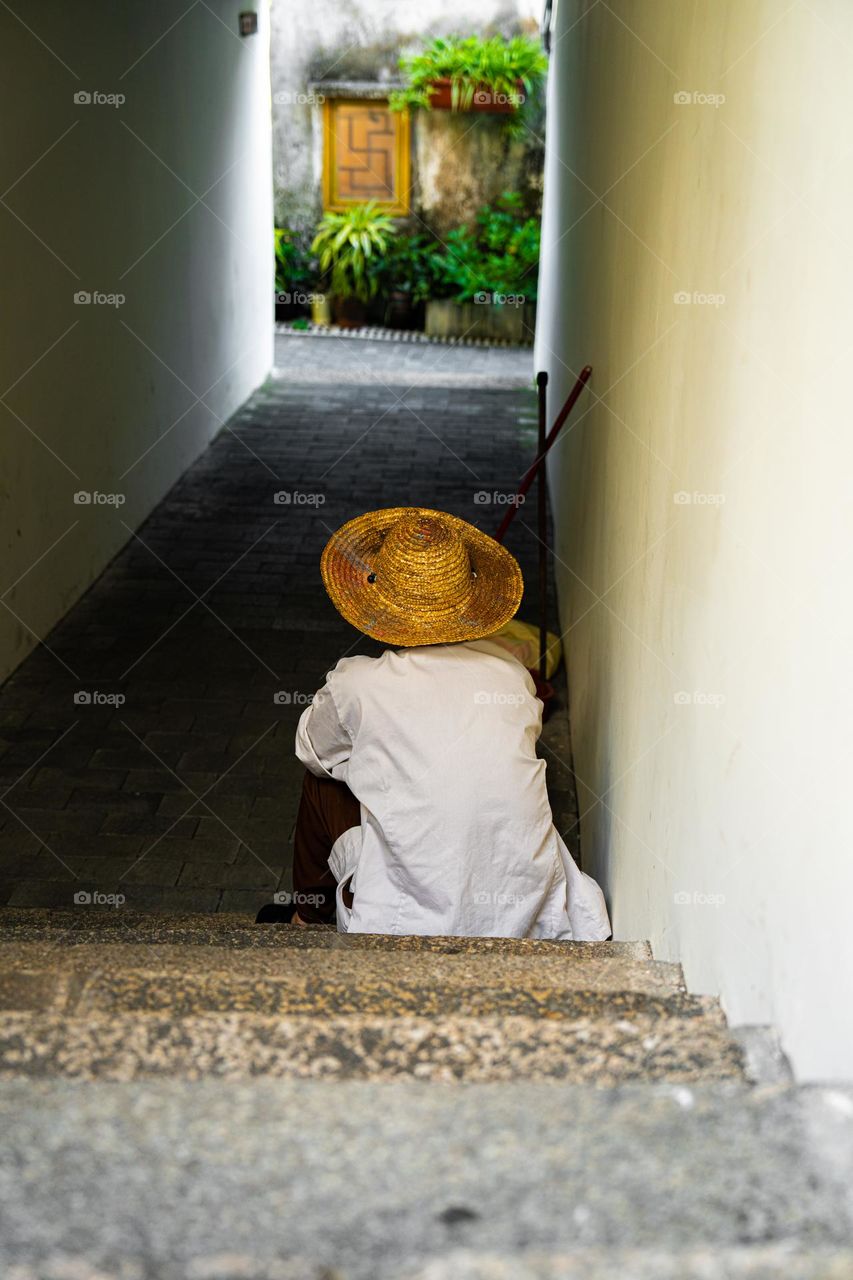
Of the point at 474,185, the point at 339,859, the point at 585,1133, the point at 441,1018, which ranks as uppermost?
the point at 474,185

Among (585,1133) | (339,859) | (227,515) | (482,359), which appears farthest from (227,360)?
(585,1133)

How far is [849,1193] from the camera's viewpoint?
40.5 inches

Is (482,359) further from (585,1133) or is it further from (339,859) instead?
(585,1133)

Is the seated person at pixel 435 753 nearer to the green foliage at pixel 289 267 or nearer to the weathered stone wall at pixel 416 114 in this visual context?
the green foliage at pixel 289 267

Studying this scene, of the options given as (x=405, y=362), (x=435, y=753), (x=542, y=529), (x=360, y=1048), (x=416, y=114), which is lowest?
(x=405, y=362)

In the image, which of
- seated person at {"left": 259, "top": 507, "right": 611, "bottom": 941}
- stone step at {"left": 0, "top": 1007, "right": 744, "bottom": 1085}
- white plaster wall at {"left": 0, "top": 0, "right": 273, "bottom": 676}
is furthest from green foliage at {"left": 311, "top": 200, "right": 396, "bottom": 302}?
stone step at {"left": 0, "top": 1007, "right": 744, "bottom": 1085}

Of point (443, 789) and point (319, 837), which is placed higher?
point (443, 789)

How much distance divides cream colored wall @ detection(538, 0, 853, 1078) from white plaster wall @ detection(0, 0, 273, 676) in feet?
8.10

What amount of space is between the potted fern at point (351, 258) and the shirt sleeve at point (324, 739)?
34.2 feet

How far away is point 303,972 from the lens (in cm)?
198

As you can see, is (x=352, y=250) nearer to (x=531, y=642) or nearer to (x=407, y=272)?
(x=407, y=272)

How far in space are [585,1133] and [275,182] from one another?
43.7 feet

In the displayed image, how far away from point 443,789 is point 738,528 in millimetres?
936

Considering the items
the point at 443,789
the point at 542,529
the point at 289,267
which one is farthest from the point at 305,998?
the point at 289,267
